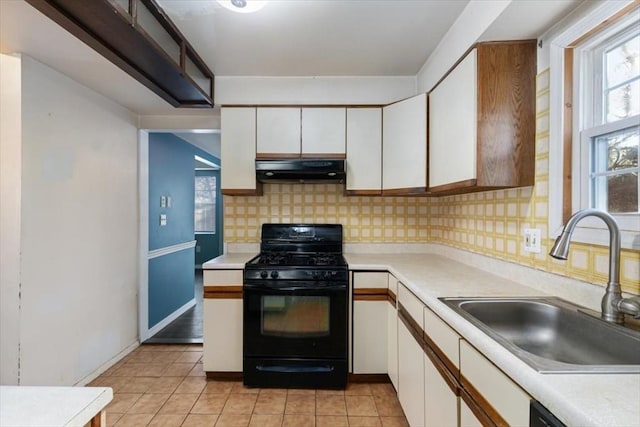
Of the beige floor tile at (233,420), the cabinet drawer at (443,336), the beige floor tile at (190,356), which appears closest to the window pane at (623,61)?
the cabinet drawer at (443,336)

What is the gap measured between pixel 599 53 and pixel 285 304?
7.16ft

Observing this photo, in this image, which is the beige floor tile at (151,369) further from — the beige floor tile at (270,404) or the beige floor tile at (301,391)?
the beige floor tile at (301,391)

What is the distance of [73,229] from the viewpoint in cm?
225

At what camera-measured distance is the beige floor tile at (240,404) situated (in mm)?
2020

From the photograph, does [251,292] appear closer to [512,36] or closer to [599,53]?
[512,36]

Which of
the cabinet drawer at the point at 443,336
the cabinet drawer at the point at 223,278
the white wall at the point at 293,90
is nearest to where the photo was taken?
the cabinet drawer at the point at 443,336

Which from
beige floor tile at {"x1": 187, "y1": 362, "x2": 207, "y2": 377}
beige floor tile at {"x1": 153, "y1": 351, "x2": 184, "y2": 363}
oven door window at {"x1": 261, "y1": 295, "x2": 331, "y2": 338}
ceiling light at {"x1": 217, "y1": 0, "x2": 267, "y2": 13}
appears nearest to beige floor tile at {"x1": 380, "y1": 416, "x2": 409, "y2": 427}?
oven door window at {"x1": 261, "y1": 295, "x2": 331, "y2": 338}

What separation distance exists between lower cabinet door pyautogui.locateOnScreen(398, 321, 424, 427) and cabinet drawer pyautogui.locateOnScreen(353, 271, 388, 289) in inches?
13.9

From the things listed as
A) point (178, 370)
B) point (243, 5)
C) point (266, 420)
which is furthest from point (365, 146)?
point (178, 370)

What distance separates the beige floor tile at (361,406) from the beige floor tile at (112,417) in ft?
4.82

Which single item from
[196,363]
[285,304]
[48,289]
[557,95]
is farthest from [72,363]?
[557,95]

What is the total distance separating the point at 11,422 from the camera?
583 millimetres

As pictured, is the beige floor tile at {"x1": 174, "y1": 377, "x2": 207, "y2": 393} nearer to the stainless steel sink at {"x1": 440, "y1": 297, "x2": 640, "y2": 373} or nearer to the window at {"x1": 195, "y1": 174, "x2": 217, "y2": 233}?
the stainless steel sink at {"x1": 440, "y1": 297, "x2": 640, "y2": 373}

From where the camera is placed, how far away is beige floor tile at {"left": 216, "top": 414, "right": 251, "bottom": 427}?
6.21 feet
